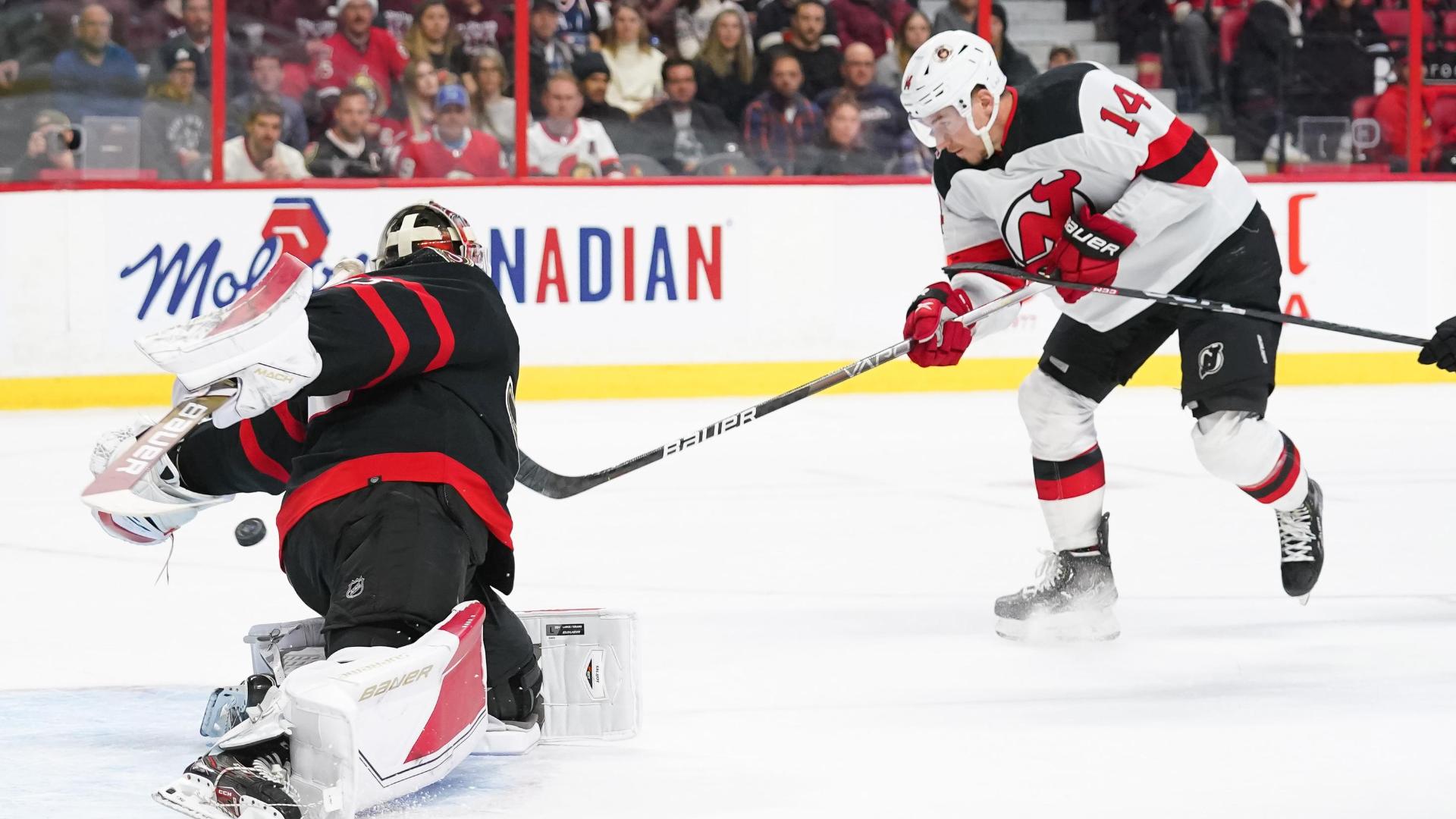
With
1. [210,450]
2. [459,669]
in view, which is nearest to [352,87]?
[210,450]

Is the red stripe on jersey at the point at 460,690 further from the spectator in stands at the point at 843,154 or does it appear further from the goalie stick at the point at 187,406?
the spectator in stands at the point at 843,154

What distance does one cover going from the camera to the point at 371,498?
2.28 metres

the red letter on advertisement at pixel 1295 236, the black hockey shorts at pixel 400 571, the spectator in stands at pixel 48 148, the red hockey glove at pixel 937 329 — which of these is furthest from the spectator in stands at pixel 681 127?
the black hockey shorts at pixel 400 571

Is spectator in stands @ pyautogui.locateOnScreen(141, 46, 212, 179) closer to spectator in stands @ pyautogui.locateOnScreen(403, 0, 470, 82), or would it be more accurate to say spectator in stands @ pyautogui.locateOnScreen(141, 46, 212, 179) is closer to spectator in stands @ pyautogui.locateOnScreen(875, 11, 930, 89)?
spectator in stands @ pyautogui.locateOnScreen(403, 0, 470, 82)

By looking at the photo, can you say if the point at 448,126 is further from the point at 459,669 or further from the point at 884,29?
the point at 459,669

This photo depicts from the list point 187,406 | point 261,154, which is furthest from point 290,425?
point 261,154

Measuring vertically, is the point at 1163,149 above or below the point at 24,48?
below

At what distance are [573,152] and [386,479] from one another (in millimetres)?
4726

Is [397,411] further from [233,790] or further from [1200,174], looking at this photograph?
[1200,174]

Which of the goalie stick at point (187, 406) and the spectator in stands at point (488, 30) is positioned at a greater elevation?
the spectator in stands at point (488, 30)

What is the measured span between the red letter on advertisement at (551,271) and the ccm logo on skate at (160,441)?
15.4 feet

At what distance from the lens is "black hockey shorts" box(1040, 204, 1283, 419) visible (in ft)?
10.3

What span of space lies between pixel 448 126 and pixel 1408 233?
146 inches

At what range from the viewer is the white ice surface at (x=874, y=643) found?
92.7 inches
